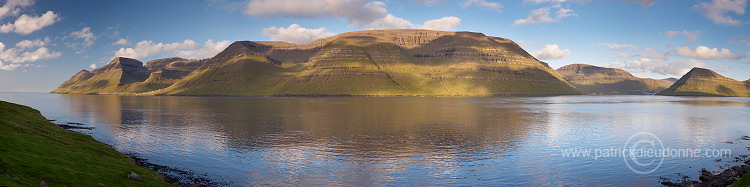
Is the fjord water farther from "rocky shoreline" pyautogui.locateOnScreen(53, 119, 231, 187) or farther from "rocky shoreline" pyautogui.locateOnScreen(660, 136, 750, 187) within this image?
"rocky shoreline" pyautogui.locateOnScreen(660, 136, 750, 187)

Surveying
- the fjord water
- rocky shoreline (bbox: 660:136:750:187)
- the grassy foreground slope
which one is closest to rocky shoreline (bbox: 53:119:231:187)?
the fjord water

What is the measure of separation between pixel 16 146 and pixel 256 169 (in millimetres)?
21445

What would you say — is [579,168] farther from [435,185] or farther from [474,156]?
[435,185]

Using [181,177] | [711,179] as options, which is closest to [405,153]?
[181,177]

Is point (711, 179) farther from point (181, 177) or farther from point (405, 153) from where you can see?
point (181, 177)

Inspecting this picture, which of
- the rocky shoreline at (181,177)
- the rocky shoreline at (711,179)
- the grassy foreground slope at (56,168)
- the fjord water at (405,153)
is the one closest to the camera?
the grassy foreground slope at (56,168)

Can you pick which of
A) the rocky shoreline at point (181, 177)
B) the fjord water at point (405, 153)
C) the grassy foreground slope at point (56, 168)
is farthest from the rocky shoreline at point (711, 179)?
the grassy foreground slope at point (56, 168)

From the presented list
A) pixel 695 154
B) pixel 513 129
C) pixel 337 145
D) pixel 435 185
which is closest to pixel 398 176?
pixel 435 185

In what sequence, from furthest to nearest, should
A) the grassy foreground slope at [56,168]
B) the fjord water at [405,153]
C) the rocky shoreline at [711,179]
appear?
the fjord water at [405,153] → the rocky shoreline at [711,179] → the grassy foreground slope at [56,168]

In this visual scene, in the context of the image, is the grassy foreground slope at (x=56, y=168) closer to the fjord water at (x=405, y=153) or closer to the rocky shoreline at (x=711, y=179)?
the fjord water at (x=405, y=153)

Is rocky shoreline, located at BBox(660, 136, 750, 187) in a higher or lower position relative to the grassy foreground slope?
lower

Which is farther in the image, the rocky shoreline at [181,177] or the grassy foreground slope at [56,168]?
the rocky shoreline at [181,177]

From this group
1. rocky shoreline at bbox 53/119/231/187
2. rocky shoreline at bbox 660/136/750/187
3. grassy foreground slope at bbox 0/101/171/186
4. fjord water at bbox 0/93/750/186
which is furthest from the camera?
fjord water at bbox 0/93/750/186

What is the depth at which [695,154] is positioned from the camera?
59062mm
